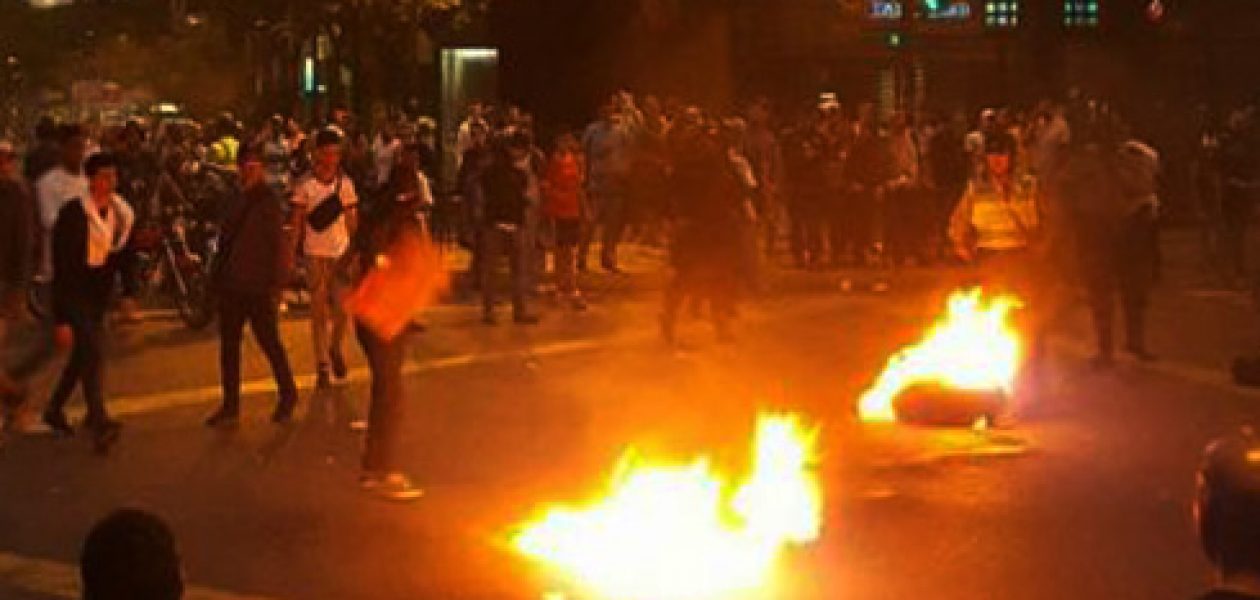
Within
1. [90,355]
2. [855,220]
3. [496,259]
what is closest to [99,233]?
[90,355]

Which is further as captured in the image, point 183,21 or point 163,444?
point 183,21

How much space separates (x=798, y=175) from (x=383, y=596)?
1600cm

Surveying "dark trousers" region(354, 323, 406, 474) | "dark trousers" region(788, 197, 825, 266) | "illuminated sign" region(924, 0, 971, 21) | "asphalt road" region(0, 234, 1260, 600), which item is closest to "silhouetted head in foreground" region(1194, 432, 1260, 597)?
"asphalt road" region(0, 234, 1260, 600)

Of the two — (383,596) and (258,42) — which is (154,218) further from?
(258,42)

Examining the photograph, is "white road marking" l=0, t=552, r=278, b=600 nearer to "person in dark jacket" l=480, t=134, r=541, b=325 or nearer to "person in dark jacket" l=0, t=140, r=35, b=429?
"person in dark jacket" l=0, t=140, r=35, b=429

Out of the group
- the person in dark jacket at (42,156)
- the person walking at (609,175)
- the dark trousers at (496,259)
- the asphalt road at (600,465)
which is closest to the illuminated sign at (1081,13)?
the person walking at (609,175)

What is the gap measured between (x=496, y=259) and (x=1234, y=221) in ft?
27.6

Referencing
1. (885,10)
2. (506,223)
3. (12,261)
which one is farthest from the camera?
(885,10)

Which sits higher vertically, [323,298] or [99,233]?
[99,233]

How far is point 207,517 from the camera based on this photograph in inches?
393

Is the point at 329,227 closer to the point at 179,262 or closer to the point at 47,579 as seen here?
the point at 179,262

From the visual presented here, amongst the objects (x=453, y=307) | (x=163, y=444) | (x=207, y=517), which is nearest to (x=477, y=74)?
(x=453, y=307)

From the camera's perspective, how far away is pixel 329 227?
1430cm

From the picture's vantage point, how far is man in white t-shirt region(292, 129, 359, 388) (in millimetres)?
14016
